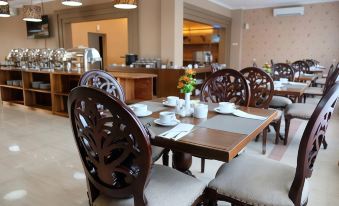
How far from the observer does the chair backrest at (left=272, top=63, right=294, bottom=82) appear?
15.3 ft

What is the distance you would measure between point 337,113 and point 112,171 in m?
5.30

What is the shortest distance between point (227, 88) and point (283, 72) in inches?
108

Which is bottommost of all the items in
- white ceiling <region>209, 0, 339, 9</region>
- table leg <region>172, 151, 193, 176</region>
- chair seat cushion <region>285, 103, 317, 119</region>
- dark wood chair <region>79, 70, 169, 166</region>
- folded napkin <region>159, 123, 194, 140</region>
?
table leg <region>172, 151, 193, 176</region>

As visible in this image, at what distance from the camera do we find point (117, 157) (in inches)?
46.9

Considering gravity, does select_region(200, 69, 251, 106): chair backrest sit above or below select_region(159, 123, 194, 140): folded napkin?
above

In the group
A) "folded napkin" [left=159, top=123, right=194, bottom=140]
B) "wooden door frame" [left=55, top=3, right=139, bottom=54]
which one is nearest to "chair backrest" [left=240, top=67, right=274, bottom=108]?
"folded napkin" [left=159, top=123, right=194, bottom=140]

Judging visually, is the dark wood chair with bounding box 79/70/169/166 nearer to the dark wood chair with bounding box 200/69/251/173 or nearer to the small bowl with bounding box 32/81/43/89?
the dark wood chair with bounding box 200/69/251/173

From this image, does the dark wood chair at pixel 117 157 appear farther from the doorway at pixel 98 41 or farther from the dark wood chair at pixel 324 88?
the doorway at pixel 98 41

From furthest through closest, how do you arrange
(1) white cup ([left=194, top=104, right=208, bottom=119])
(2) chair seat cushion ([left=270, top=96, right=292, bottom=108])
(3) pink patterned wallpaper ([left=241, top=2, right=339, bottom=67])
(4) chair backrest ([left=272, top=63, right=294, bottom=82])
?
1. (3) pink patterned wallpaper ([left=241, top=2, right=339, bottom=67])
2. (4) chair backrest ([left=272, top=63, right=294, bottom=82])
3. (2) chair seat cushion ([left=270, top=96, right=292, bottom=108])
4. (1) white cup ([left=194, top=104, right=208, bottom=119])

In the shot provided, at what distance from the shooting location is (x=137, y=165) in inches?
42.3

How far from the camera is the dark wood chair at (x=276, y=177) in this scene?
1184mm

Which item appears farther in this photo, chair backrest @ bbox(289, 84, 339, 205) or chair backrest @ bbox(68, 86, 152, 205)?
chair backrest @ bbox(289, 84, 339, 205)

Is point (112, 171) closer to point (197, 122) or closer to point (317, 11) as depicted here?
point (197, 122)

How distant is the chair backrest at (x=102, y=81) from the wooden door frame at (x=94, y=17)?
465 cm
